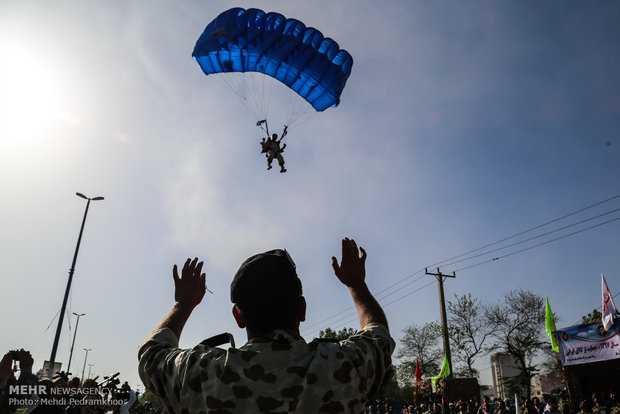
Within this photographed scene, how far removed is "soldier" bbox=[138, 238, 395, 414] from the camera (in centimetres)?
147

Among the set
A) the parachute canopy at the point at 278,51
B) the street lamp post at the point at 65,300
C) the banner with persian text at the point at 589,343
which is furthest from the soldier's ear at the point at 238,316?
the street lamp post at the point at 65,300

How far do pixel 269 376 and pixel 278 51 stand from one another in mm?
12892

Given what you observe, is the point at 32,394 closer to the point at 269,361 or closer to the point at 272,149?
the point at 269,361

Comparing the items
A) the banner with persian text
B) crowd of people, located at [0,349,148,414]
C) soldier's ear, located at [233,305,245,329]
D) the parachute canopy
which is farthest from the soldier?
the banner with persian text

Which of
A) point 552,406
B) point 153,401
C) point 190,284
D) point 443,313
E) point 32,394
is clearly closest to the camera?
point 190,284

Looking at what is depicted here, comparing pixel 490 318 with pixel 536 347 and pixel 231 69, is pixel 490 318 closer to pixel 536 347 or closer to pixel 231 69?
pixel 536 347

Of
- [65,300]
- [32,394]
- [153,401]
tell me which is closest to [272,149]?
[32,394]

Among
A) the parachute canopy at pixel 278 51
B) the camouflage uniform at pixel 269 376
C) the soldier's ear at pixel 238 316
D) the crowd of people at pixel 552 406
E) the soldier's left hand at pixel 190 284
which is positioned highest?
the parachute canopy at pixel 278 51

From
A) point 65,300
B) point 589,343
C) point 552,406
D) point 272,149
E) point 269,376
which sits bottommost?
point 552,406

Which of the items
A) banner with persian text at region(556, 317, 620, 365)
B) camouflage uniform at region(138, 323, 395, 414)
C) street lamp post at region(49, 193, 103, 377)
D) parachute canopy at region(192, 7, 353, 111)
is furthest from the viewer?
street lamp post at region(49, 193, 103, 377)

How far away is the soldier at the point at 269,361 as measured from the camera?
147 centimetres

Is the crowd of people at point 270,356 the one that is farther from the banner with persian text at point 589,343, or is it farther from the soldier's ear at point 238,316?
the banner with persian text at point 589,343

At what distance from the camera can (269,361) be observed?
151cm

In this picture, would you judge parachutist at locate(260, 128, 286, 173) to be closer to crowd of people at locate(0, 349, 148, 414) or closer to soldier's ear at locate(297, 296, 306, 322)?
crowd of people at locate(0, 349, 148, 414)
